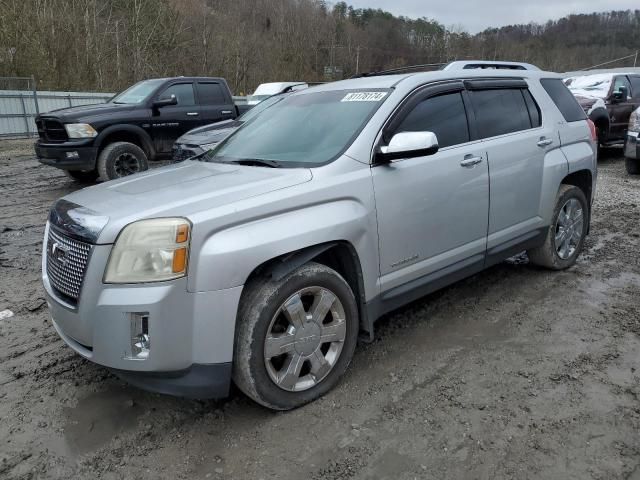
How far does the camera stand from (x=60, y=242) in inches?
107

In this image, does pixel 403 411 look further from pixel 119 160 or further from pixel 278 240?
pixel 119 160

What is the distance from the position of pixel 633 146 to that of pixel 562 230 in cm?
605

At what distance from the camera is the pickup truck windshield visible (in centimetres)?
320

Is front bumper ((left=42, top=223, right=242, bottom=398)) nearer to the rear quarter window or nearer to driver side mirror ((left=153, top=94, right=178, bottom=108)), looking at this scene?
the rear quarter window

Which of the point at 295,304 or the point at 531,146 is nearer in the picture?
the point at 295,304

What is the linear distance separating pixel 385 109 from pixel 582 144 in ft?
8.20

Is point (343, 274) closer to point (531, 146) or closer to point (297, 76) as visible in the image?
point (531, 146)

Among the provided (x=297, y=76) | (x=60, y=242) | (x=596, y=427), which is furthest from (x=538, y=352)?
(x=297, y=76)

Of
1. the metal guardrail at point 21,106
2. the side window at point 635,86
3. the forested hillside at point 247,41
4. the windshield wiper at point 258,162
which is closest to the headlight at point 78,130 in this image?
the windshield wiper at point 258,162

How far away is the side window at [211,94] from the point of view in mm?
10258

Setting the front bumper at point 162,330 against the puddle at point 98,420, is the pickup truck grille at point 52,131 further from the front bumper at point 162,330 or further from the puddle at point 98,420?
the front bumper at point 162,330

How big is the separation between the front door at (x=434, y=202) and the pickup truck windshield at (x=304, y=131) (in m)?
0.25

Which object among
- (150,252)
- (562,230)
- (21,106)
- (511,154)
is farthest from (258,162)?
(21,106)

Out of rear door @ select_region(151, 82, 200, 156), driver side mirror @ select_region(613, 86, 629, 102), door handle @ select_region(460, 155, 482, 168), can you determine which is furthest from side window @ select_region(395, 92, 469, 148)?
driver side mirror @ select_region(613, 86, 629, 102)
